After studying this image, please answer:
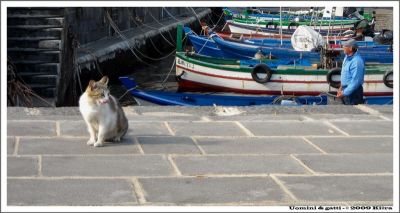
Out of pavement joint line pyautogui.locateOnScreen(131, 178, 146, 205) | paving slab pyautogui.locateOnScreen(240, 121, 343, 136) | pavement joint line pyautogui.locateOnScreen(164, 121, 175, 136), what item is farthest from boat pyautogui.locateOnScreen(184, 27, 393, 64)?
pavement joint line pyautogui.locateOnScreen(131, 178, 146, 205)

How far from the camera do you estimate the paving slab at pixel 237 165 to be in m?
5.53

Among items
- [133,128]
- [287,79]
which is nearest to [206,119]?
[133,128]

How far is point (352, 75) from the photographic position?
1098 centimetres

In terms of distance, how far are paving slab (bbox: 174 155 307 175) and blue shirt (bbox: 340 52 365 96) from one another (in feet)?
16.9

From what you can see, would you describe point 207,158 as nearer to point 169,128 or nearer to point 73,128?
point 169,128

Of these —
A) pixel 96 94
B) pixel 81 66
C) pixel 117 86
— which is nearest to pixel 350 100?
pixel 96 94

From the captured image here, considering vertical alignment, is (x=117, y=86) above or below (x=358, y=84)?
below

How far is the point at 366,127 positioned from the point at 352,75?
363 cm

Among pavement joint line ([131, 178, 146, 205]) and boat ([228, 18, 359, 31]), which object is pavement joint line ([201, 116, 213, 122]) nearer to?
pavement joint line ([131, 178, 146, 205])

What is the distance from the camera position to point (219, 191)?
16.2 feet

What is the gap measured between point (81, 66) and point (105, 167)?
1480 cm

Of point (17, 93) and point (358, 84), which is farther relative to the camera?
point (17, 93)

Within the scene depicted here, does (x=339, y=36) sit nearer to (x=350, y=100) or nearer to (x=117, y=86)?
(x=117, y=86)

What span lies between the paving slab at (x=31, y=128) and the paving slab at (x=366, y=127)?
3.10 metres
